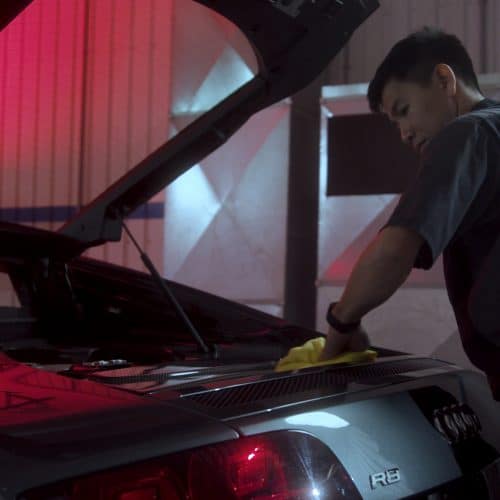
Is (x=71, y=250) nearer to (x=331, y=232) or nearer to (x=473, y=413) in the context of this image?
(x=473, y=413)

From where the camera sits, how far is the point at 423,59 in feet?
5.45

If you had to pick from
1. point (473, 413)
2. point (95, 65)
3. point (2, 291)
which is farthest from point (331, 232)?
point (473, 413)

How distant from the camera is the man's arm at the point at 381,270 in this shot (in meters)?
1.42

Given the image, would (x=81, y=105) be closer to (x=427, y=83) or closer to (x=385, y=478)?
(x=427, y=83)

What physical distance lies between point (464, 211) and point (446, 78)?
37 cm

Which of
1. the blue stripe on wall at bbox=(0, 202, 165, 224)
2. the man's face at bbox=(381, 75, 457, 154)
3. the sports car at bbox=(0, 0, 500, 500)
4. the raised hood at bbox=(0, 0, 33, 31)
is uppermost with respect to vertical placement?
the blue stripe on wall at bbox=(0, 202, 165, 224)

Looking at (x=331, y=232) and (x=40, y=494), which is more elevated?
(x=331, y=232)

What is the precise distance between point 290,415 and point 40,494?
0.42m

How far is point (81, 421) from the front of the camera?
43.3 inches

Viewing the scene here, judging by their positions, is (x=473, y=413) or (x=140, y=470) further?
(x=473, y=413)

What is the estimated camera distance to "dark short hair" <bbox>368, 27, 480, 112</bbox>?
5.44 feet

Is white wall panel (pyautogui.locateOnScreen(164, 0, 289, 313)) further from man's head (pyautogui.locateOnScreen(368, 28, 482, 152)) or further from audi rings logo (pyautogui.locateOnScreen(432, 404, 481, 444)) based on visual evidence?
audi rings logo (pyautogui.locateOnScreen(432, 404, 481, 444))

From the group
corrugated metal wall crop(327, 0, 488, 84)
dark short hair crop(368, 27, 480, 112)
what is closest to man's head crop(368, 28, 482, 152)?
dark short hair crop(368, 27, 480, 112)

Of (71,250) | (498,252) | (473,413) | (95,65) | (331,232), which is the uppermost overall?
(95,65)
